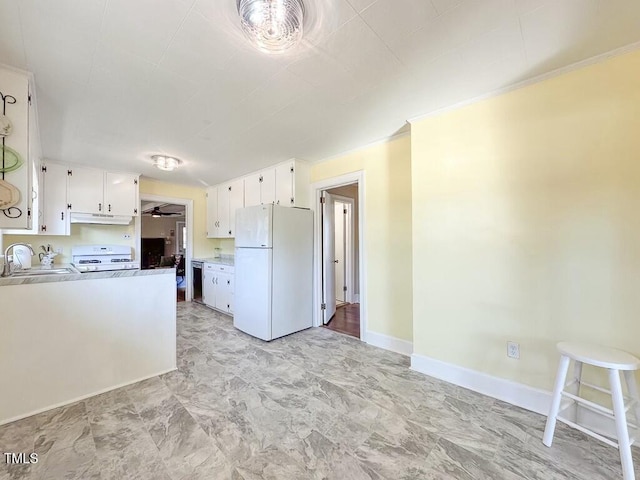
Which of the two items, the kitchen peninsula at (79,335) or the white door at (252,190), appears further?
the white door at (252,190)

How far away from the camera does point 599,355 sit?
4.64 feet

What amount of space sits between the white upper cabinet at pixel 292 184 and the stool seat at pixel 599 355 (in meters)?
2.93

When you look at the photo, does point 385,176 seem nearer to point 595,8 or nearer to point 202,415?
point 595,8

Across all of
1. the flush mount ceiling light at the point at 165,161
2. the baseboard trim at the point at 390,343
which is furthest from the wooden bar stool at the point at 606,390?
the flush mount ceiling light at the point at 165,161

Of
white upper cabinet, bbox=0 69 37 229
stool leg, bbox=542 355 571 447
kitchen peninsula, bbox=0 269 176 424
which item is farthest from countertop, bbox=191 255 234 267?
stool leg, bbox=542 355 571 447

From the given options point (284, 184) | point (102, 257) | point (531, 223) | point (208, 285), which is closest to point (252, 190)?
point (284, 184)

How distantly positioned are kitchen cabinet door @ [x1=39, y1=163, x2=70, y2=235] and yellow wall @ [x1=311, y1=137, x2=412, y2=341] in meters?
4.06

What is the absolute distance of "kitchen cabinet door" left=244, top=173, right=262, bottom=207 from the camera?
13.5ft

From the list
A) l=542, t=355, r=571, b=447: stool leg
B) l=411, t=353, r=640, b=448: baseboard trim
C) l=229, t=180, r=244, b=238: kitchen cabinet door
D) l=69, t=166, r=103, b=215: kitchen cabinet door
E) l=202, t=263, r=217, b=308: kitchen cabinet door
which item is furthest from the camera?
l=202, t=263, r=217, b=308: kitchen cabinet door

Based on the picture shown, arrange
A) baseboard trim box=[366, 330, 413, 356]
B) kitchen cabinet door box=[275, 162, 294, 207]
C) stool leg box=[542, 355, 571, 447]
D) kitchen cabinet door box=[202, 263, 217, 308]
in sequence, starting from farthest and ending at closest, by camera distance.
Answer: kitchen cabinet door box=[202, 263, 217, 308]
kitchen cabinet door box=[275, 162, 294, 207]
baseboard trim box=[366, 330, 413, 356]
stool leg box=[542, 355, 571, 447]

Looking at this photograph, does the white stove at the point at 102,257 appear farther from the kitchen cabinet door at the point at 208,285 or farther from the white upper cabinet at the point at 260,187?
the white upper cabinet at the point at 260,187

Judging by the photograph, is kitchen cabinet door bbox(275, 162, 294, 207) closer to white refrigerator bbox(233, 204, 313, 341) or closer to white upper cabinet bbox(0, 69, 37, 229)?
white refrigerator bbox(233, 204, 313, 341)

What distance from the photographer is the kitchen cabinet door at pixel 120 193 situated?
3990mm

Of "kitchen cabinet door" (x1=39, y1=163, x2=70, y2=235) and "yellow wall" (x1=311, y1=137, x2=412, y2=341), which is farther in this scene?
"kitchen cabinet door" (x1=39, y1=163, x2=70, y2=235)
